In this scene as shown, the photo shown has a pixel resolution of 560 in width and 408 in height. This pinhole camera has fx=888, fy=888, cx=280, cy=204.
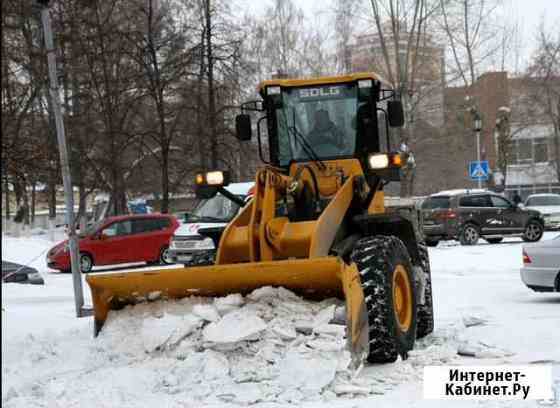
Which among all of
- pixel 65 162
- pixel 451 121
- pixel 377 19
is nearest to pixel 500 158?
pixel 451 121

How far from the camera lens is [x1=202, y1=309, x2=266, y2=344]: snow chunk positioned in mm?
7766

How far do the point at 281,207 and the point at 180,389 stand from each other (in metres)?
2.61

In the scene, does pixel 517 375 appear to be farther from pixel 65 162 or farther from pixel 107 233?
pixel 107 233

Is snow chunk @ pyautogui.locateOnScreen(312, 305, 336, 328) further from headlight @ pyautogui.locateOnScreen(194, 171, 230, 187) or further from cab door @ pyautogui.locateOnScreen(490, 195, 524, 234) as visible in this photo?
cab door @ pyautogui.locateOnScreen(490, 195, 524, 234)

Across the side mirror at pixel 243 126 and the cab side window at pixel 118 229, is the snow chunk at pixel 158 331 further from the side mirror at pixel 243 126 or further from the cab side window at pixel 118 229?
the cab side window at pixel 118 229

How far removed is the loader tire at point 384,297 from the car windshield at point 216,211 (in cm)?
1217

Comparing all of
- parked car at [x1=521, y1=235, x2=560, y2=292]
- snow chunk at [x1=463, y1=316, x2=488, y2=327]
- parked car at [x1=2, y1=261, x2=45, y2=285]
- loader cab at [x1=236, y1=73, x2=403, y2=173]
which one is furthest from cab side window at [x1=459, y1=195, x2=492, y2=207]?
loader cab at [x1=236, y1=73, x2=403, y2=173]

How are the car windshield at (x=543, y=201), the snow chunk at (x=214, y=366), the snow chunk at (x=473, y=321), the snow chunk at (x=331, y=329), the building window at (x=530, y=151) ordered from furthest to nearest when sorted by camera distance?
the building window at (x=530, y=151) → the car windshield at (x=543, y=201) → the snow chunk at (x=473, y=321) → the snow chunk at (x=331, y=329) → the snow chunk at (x=214, y=366)

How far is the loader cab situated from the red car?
573 inches

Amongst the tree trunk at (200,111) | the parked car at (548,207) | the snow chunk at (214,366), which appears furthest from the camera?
the parked car at (548,207)

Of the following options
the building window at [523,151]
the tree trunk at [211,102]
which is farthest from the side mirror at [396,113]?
the building window at [523,151]

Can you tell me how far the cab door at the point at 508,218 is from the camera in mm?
28125

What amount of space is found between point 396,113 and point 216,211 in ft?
38.7

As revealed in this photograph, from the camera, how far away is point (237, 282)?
826 cm
